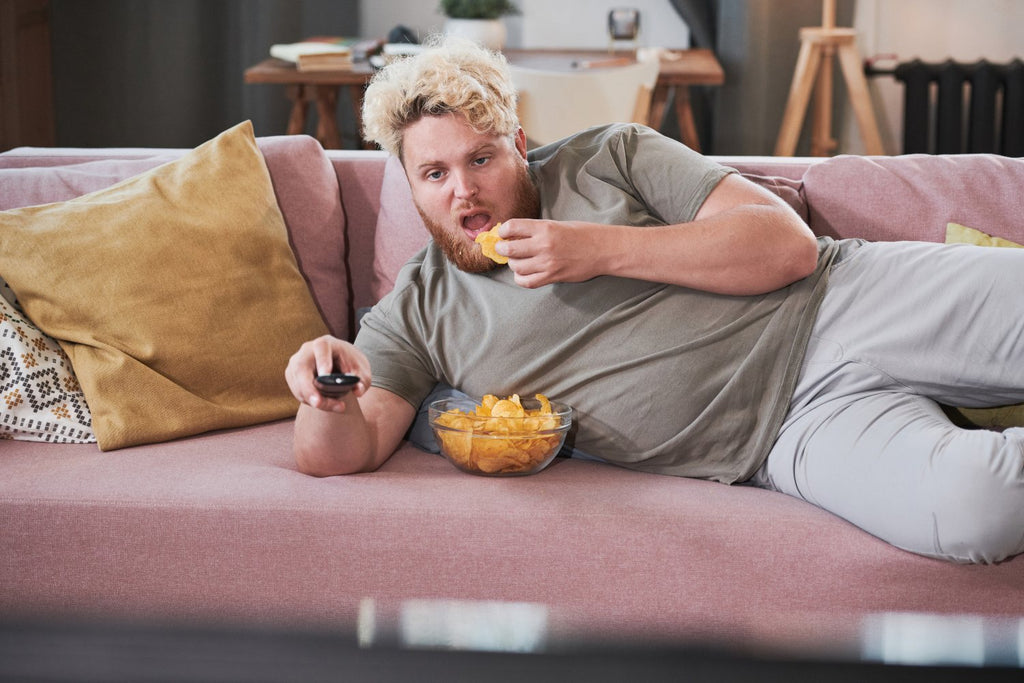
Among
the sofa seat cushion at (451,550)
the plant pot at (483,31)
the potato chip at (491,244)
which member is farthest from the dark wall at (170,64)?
the sofa seat cushion at (451,550)

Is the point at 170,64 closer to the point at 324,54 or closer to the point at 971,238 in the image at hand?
the point at 324,54

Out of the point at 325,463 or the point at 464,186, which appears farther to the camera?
the point at 464,186

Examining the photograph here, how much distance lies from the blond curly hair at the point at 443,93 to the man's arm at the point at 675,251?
0.80ft

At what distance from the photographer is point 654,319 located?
1.70m

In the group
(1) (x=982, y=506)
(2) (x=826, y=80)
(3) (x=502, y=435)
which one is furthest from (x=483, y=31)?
(1) (x=982, y=506)

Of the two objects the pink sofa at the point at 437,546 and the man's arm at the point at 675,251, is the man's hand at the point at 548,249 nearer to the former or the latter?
the man's arm at the point at 675,251

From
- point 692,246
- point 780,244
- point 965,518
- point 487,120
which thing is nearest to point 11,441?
point 487,120

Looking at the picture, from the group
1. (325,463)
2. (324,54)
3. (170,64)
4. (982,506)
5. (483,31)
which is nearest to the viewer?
(982,506)

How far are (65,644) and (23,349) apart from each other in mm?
1520

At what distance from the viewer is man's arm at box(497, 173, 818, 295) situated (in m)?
1.62

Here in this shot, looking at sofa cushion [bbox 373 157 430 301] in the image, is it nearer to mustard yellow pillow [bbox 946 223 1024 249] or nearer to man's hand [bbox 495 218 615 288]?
man's hand [bbox 495 218 615 288]

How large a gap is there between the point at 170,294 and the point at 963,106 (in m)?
3.95

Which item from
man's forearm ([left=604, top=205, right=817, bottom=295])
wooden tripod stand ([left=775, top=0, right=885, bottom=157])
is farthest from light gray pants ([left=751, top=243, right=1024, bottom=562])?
wooden tripod stand ([left=775, top=0, right=885, bottom=157])

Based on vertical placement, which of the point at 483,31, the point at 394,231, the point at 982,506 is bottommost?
the point at 982,506
